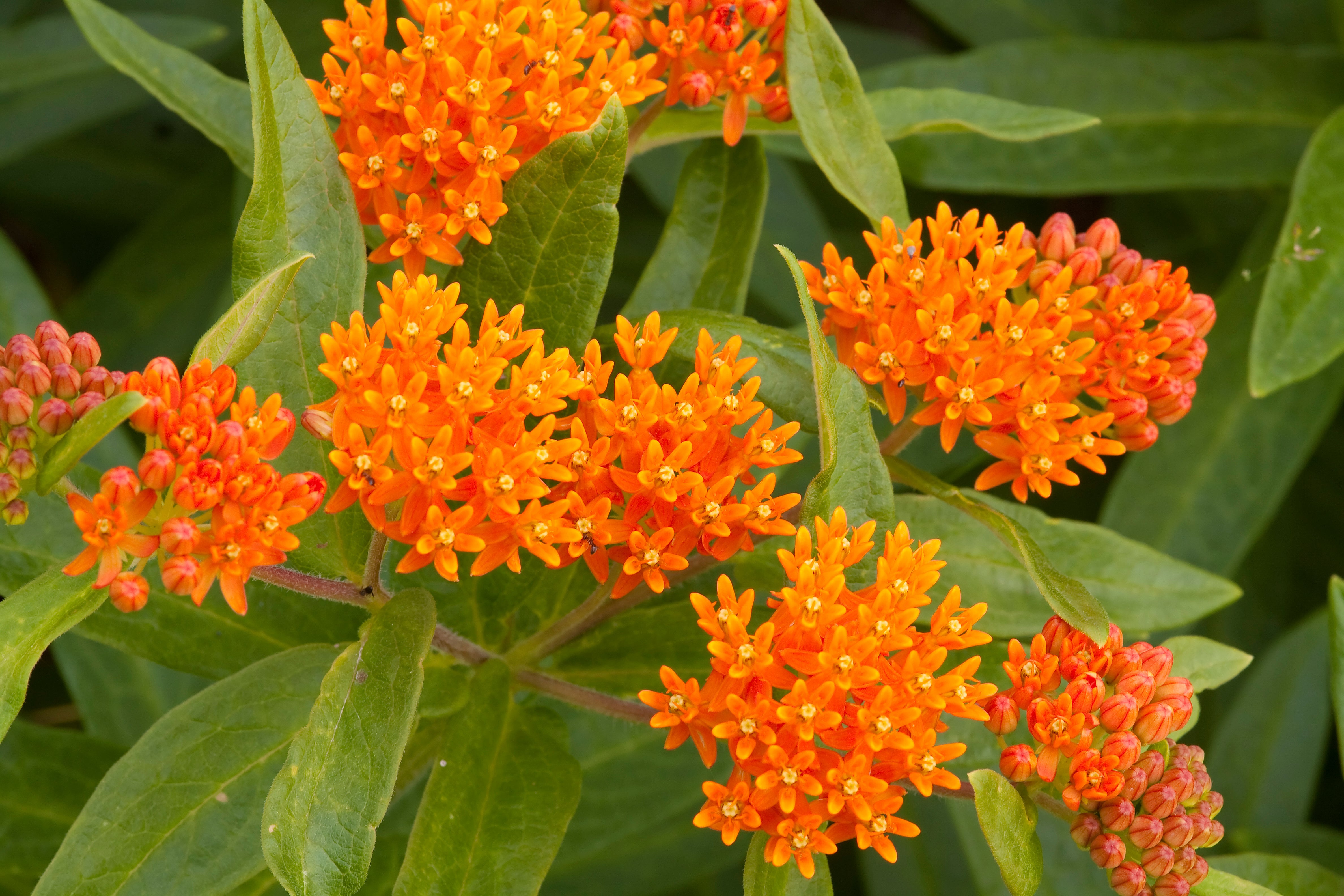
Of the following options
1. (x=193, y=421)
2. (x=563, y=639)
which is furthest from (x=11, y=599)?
(x=563, y=639)

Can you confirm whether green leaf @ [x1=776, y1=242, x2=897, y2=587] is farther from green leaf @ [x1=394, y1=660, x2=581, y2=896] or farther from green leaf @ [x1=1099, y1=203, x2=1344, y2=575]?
green leaf @ [x1=1099, y1=203, x2=1344, y2=575]

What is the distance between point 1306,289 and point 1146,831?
6.63 feet

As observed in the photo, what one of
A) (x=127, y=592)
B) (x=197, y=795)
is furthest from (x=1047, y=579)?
(x=197, y=795)

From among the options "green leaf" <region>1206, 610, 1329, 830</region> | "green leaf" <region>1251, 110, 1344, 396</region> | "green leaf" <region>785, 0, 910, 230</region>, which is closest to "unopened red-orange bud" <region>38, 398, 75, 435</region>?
"green leaf" <region>785, 0, 910, 230</region>

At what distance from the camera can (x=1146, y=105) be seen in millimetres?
4582

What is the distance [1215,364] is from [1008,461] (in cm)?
225

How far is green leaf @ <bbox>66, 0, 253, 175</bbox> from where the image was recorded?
311 centimetres

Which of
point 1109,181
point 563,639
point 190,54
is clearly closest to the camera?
point 563,639

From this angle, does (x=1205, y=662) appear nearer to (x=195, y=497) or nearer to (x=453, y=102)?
(x=453, y=102)

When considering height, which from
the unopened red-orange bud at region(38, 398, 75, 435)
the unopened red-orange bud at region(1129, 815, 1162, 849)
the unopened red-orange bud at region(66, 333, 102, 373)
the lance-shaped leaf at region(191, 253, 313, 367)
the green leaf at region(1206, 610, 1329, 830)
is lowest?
the green leaf at region(1206, 610, 1329, 830)

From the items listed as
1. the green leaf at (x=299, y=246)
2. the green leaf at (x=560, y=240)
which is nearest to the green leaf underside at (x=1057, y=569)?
the green leaf at (x=560, y=240)

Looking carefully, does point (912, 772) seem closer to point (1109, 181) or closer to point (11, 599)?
point (11, 599)

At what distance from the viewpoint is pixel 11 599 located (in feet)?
6.62

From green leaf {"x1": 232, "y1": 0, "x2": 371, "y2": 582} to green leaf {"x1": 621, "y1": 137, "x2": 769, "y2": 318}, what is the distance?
814 mm
